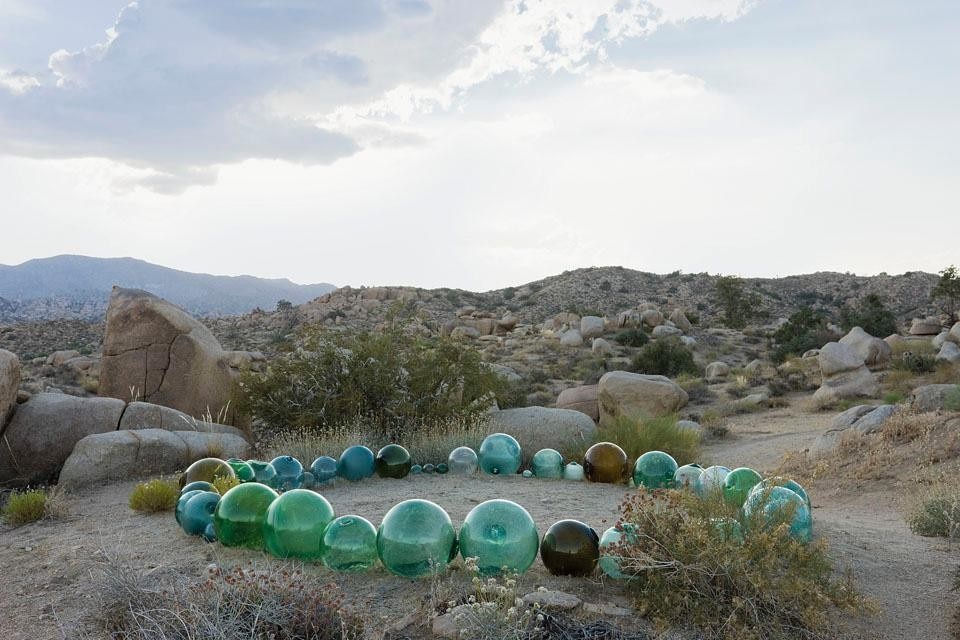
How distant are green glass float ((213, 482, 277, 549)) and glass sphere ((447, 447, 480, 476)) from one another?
3730 millimetres

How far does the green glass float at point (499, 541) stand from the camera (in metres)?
5.14

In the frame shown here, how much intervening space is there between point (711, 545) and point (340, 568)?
2460mm

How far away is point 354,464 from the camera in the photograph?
9156mm

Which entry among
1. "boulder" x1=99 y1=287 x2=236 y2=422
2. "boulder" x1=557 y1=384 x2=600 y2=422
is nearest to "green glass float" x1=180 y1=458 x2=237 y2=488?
"boulder" x1=99 y1=287 x2=236 y2=422

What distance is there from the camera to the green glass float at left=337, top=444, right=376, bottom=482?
30.0 feet

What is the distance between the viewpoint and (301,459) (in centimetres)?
1022

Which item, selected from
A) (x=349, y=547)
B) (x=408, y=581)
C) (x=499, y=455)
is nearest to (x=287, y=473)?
(x=499, y=455)

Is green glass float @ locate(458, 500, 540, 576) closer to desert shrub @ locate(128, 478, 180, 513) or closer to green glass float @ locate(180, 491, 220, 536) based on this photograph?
green glass float @ locate(180, 491, 220, 536)

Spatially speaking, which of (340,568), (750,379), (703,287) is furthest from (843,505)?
(703,287)

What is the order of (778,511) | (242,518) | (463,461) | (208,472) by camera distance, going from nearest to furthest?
(778,511) → (242,518) → (208,472) → (463,461)

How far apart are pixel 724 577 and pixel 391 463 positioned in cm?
536

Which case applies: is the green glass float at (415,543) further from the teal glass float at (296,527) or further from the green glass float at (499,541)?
the teal glass float at (296,527)

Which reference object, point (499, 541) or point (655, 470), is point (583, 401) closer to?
point (655, 470)

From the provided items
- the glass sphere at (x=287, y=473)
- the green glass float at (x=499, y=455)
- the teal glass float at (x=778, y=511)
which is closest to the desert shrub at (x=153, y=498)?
the glass sphere at (x=287, y=473)
